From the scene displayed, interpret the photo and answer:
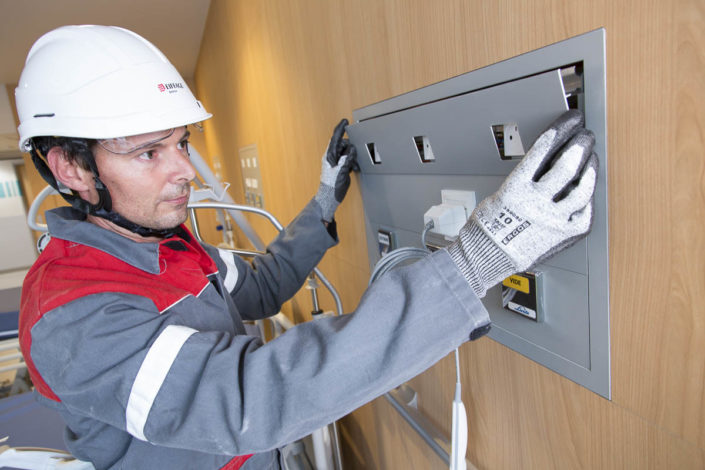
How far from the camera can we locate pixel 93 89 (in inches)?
28.9

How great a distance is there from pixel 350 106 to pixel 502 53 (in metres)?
0.52

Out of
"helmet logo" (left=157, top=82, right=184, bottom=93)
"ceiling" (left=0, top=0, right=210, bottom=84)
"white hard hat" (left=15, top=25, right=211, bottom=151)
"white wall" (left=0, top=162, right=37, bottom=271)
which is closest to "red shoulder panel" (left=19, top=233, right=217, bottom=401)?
"white hard hat" (left=15, top=25, right=211, bottom=151)

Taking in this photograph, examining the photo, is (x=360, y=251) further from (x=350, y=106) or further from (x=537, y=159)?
(x=537, y=159)

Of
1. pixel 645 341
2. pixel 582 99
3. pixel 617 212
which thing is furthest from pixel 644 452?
pixel 582 99

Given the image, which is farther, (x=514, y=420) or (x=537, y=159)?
(x=514, y=420)

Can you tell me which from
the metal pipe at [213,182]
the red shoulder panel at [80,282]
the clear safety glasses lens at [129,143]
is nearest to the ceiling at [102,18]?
the metal pipe at [213,182]

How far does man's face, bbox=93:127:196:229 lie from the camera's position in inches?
30.4

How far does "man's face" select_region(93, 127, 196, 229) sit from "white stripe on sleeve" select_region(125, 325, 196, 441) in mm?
328

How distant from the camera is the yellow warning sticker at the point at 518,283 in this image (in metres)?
0.62

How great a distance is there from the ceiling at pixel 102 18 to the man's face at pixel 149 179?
2.55 m

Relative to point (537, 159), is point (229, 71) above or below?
above

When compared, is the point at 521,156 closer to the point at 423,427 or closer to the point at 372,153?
the point at 372,153

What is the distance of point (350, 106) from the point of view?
3.42 feet

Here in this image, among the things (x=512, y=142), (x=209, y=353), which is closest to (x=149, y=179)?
(x=209, y=353)
